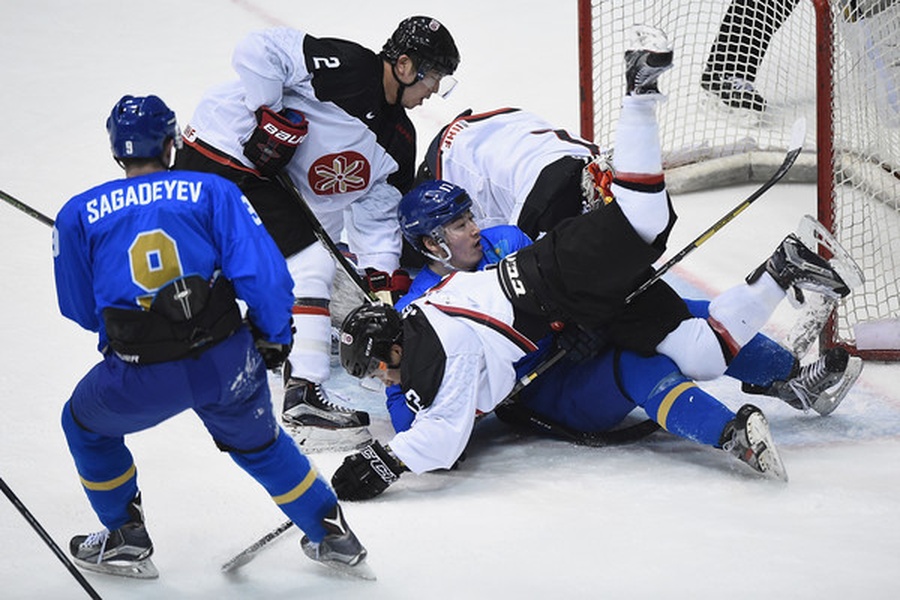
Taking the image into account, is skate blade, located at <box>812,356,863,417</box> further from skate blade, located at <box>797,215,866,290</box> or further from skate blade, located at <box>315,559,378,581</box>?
skate blade, located at <box>315,559,378,581</box>

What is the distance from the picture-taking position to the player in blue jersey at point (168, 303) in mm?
2494

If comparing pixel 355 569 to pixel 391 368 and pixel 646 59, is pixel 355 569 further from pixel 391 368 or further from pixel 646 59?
pixel 646 59

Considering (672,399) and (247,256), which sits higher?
(247,256)

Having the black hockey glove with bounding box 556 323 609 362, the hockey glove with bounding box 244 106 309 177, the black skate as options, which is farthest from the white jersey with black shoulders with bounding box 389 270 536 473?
the black skate

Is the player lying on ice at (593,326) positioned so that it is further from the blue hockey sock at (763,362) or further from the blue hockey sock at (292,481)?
the blue hockey sock at (292,481)

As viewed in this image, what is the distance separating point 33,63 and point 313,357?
346 cm

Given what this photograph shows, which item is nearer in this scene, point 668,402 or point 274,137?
point 668,402

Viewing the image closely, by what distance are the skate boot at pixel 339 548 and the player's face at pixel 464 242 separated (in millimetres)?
1001

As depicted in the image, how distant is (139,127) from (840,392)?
1.92 meters

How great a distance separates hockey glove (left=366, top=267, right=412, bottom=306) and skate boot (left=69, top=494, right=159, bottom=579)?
132 cm

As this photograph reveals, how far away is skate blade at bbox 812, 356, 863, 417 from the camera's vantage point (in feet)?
11.4

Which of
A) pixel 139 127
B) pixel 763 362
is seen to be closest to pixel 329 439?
pixel 763 362

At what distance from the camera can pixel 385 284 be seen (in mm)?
4004

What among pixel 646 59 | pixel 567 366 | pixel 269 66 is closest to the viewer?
pixel 646 59
